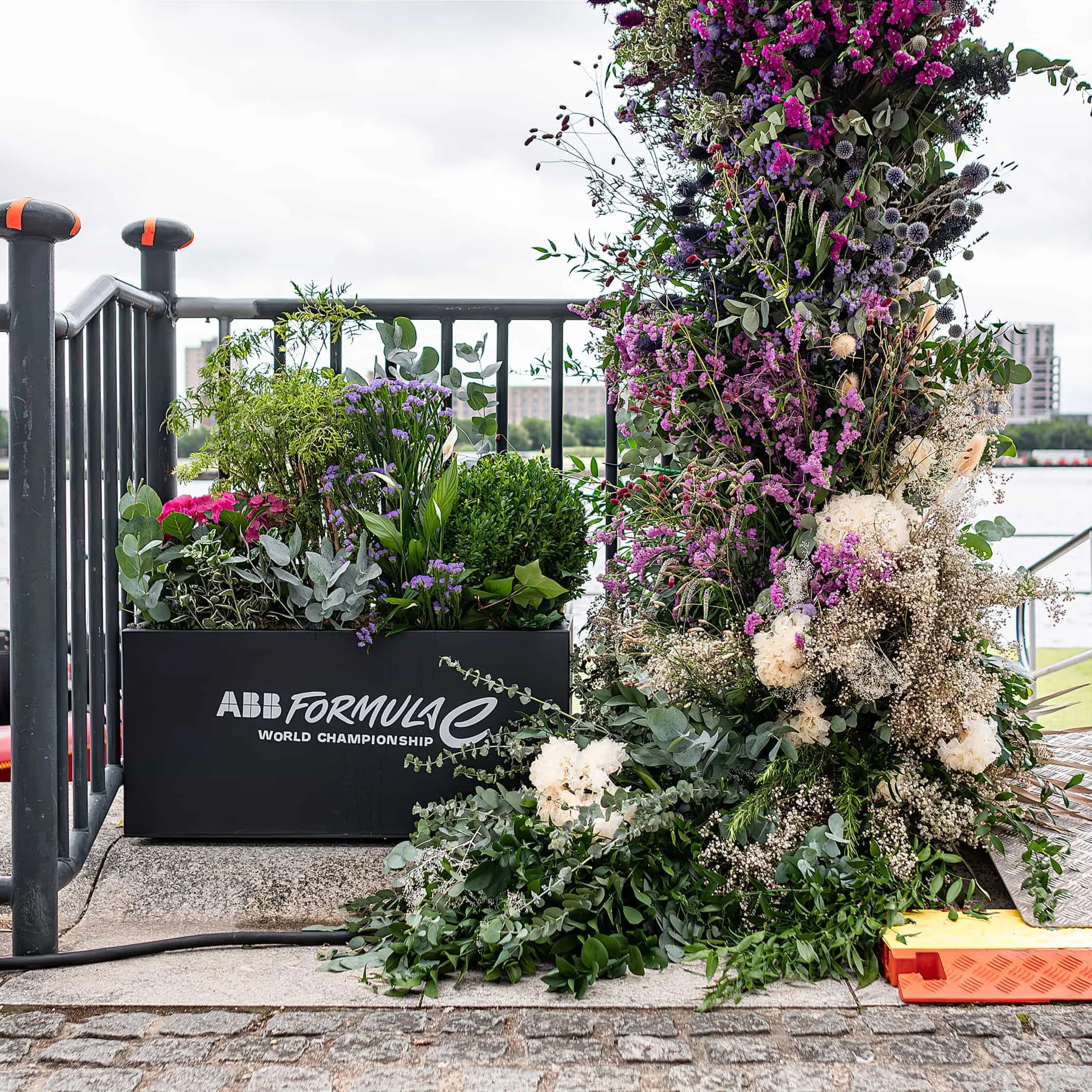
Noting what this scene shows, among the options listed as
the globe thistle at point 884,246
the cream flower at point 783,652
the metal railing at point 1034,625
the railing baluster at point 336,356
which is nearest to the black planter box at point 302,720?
the cream flower at point 783,652

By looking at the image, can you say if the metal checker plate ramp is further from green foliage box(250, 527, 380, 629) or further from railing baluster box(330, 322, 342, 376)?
railing baluster box(330, 322, 342, 376)

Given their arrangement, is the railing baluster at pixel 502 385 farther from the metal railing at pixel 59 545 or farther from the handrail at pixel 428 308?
the metal railing at pixel 59 545

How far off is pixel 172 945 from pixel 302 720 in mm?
467

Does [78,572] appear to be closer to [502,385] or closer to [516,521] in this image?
[516,521]

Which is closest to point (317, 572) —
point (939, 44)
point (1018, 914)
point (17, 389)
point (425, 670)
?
point (425, 670)

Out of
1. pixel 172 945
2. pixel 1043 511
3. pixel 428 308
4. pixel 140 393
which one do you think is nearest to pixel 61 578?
pixel 172 945

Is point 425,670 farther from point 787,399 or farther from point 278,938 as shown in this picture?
point 787,399

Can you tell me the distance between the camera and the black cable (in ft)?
4.58

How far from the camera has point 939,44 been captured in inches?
61.9

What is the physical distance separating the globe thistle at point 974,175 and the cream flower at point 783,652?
2.82 feet

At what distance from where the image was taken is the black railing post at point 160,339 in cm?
221

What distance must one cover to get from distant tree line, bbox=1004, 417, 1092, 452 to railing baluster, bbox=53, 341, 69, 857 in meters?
1.85

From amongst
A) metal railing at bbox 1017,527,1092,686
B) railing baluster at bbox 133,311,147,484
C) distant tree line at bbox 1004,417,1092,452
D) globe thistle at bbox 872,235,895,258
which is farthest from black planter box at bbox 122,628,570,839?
metal railing at bbox 1017,527,1092,686

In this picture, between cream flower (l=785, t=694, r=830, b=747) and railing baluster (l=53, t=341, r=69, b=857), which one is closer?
railing baluster (l=53, t=341, r=69, b=857)
